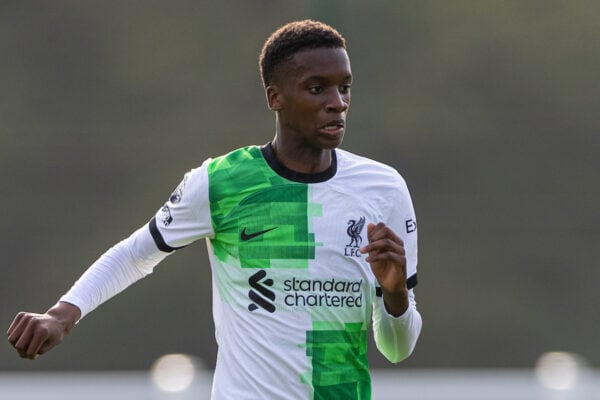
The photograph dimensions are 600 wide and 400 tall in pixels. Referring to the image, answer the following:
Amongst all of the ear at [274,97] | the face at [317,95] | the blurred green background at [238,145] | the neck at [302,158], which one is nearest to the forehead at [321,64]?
the face at [317,95]

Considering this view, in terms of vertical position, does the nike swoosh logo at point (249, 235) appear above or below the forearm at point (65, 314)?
above

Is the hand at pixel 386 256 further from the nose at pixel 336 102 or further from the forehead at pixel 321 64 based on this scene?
the forehead at pixel 321 64

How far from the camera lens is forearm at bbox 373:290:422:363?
4.00 m

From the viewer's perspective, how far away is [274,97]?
4.19 metres

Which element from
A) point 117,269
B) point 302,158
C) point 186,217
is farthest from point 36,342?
point 302,158

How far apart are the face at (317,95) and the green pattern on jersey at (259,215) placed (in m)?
0.15

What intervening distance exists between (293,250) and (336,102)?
1.46 ft

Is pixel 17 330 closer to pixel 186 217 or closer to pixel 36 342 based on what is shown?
pixel 36 342

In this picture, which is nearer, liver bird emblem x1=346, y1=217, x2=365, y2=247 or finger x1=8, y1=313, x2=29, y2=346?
finger x1=8, y1=313, x2=29, y2=346

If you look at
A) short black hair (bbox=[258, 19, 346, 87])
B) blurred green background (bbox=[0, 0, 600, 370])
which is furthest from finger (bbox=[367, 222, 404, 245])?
blurred green background (bbox=[0, 0, 600, 370])

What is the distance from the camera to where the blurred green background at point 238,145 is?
875cm

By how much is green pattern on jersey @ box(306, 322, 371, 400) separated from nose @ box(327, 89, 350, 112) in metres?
0.62

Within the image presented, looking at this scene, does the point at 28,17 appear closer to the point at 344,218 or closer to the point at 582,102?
the point at 582,102

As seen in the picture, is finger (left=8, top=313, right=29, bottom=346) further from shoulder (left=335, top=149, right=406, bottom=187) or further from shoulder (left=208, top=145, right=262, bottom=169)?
shoulder (left=335, top=149, right=406, bottom=187)
